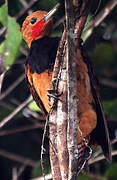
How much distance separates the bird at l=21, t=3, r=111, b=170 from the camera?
11.7ft

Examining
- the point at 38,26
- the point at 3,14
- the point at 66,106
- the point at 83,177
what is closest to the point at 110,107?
the point at 83,177

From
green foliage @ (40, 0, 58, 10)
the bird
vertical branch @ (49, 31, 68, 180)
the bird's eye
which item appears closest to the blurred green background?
green foliage @ (40, 0, 58, 10)

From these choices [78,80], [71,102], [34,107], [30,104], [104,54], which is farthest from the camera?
[104,54]

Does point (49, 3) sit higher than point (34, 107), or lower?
higher

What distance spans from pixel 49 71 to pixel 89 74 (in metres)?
0.33

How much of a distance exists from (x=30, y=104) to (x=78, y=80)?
1.24 m

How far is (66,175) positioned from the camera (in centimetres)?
279

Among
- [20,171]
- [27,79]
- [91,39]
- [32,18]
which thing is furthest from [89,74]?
[20,171]

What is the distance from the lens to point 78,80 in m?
3.45

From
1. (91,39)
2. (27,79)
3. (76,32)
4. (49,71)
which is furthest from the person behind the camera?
(91,39)

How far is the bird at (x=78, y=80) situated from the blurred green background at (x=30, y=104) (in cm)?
50

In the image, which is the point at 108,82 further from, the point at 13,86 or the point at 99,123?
the point at 99,123

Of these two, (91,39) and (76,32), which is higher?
(91,39)

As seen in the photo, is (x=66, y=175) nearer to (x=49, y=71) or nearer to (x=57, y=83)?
(x=57, y=83)
